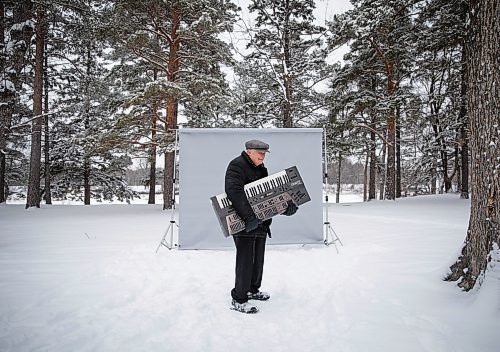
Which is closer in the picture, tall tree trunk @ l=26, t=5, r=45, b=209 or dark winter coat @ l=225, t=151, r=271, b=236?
dark winter coat @ l=225, t=151, r=271, b=236

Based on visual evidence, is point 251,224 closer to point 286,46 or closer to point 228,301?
point 228,301

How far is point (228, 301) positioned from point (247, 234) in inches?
32.5

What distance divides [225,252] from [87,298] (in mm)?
2680

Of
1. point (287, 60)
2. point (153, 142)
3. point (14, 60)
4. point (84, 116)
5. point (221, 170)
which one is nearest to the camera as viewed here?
point (221, 170)

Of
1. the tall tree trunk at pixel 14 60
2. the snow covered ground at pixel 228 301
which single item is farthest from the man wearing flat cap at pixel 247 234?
the tall tree trunk at pixel 14 60

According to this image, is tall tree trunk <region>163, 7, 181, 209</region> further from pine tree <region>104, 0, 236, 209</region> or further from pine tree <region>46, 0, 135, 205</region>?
pine tree <region>46, 0, 135, 205</region>

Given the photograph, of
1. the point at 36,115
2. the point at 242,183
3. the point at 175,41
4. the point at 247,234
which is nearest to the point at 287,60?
the point at 175,41

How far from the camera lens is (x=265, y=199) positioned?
3.62m

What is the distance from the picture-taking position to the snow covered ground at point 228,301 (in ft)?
8.70

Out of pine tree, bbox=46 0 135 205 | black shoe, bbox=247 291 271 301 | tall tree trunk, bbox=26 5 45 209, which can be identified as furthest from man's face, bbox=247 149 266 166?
tall tree trunk, bbox=26 5 45 209

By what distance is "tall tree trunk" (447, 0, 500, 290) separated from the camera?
3133mm

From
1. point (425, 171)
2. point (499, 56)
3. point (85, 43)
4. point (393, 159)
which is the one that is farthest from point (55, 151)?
point (425, 171)

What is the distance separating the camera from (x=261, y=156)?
11.5 feet

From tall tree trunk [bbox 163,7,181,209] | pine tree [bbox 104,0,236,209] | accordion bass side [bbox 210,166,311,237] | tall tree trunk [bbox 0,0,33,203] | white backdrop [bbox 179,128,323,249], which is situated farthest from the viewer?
tall tree trunk [bbox 163,7,181,209]
